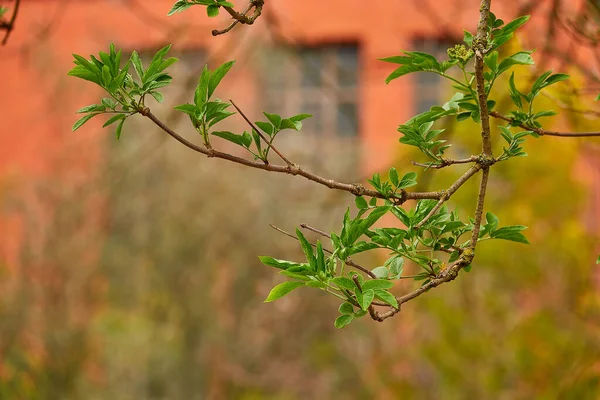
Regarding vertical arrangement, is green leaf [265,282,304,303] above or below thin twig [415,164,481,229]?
below

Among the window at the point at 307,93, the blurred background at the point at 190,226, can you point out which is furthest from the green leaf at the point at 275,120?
the window at the point at 307,93

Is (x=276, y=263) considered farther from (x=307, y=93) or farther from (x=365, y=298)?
(x=307, y=93)

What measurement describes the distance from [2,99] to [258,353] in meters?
4.58

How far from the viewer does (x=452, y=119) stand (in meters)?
2.04

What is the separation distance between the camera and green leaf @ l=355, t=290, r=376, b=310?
763 millimetres

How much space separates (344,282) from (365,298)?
0.08 ft

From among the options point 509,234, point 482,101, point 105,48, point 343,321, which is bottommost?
point 343,321

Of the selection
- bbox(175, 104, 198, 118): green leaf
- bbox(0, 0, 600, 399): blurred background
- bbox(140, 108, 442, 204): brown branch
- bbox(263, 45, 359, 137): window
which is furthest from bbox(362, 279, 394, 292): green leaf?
bbox(263, 45, 359, 137): window

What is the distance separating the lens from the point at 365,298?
0.77m

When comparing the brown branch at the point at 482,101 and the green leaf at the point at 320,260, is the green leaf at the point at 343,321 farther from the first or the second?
the brown branch at the point at 482,101

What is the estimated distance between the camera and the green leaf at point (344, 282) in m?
0.78

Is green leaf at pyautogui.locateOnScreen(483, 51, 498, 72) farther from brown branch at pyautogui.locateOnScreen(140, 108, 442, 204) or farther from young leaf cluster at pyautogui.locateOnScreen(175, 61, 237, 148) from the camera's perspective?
young leaf cluster at pyautogui.locateOnScreen(175, 61, 237, 148)

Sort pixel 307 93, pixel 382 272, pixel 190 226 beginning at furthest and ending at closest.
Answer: pixel 307 93, pixel 190 226, pixel 382 272

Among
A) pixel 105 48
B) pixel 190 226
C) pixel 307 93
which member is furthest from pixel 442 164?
pixel 307 93
